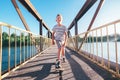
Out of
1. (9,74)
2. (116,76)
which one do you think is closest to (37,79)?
(9,74)

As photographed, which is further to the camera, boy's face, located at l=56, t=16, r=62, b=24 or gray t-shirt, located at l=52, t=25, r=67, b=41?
gray t-shirt, located at l=52, t=25, r=67, b=41

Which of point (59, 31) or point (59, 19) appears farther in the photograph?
point (59, 31)

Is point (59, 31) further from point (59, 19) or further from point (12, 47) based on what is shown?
point (12, 47)

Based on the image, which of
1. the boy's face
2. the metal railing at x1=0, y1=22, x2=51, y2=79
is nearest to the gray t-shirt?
the boy's face

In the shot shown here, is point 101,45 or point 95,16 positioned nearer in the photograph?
point 101,45

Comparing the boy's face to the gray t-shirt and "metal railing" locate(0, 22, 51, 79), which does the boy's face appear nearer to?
the gray t-shirt

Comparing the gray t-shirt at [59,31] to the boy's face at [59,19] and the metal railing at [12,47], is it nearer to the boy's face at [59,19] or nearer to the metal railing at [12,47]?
the boy's face at [59,19]

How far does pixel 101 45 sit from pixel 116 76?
Result: 172 cm

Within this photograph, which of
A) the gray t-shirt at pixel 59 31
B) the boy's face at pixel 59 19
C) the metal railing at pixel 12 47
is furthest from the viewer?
the gray t-shirt at pixel 59 31

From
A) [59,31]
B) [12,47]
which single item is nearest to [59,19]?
[59,31]

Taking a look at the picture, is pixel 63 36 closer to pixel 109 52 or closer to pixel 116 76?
pixel 109 52

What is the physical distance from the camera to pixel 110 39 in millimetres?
5145

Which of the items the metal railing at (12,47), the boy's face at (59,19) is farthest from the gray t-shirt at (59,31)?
the metal railing at (12,47)

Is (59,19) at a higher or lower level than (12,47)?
higher
